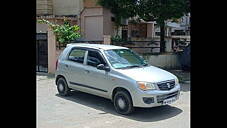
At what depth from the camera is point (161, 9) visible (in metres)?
15.4

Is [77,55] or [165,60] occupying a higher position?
[77,55]

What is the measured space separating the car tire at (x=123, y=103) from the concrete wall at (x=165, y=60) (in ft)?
27.7

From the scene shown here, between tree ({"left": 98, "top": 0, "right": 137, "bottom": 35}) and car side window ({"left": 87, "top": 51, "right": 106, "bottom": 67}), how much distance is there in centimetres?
830

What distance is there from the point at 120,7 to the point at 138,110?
10.1 meters

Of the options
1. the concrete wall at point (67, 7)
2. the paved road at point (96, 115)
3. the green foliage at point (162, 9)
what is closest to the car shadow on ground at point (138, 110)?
the paved road at point (96, 115)

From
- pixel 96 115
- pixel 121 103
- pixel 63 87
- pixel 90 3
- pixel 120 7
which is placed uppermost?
pixel 90 3

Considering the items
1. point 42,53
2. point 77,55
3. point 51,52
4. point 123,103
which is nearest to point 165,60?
point 51,52

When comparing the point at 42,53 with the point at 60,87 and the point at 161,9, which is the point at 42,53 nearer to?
the point at 60,87

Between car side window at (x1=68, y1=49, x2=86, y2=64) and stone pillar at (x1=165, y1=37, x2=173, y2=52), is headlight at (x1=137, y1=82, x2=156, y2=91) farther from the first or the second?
stone pillar at (x1=165, y1=37, x2=173, y2=52)

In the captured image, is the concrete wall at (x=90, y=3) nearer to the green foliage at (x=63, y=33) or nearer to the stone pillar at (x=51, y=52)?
the green foliage at (x=63, y=33)

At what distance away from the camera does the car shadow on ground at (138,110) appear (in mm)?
7157
